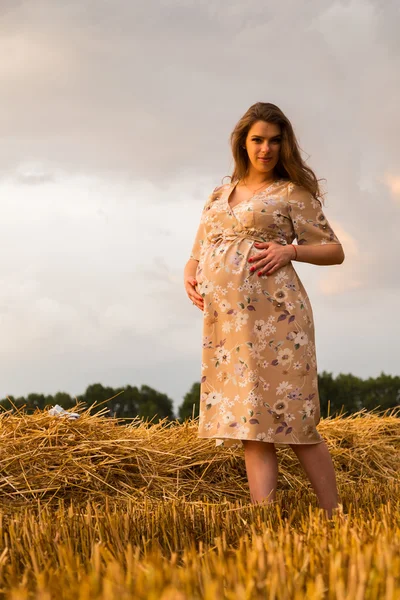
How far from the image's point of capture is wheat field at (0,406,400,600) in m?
1.30

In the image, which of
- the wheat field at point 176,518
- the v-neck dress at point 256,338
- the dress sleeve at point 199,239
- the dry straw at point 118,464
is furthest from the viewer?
the dry straw at point 118,464

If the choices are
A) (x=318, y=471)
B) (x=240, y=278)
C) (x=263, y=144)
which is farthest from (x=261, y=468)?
(x=263, y=144)

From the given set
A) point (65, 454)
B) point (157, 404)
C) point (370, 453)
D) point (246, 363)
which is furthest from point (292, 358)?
point (157, 404)

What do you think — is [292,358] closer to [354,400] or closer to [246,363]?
[246,363]

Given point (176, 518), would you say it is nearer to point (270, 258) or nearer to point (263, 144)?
point (270, 258)

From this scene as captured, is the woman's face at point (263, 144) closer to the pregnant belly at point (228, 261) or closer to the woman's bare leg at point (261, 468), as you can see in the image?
the pregnant belly at point (228, 261)

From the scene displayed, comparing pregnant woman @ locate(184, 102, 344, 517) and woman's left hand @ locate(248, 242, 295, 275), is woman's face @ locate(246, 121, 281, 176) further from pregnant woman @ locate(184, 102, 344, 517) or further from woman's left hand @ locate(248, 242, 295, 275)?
woman's left hand @ locate(248, 242, 295, 275)

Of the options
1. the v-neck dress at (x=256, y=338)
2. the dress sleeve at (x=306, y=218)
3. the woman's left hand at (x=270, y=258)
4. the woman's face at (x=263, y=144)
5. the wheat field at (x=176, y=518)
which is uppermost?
the woman's face at (x=263, y=144)

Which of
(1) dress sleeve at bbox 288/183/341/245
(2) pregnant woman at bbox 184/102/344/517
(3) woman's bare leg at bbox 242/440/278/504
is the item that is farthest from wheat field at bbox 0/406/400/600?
(1) dress sleeve at bbox 288/183/341/245

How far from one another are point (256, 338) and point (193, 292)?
0.46 metres

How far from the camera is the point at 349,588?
1243 millimetres

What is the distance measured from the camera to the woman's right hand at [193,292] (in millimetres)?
3199

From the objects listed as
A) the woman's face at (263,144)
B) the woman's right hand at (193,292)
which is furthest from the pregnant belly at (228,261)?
the woman's face at (263,144)

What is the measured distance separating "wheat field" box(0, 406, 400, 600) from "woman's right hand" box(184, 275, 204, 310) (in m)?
0.87
